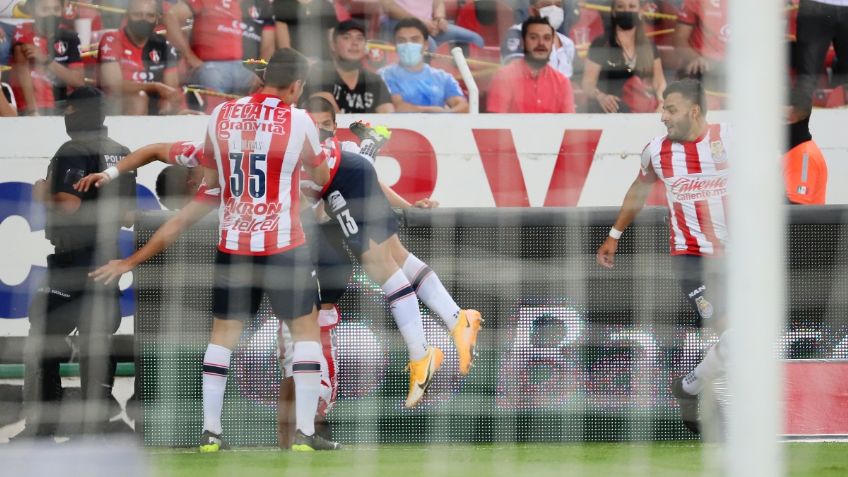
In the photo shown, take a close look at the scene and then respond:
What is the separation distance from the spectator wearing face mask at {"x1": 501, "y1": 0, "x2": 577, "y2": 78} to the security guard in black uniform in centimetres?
210

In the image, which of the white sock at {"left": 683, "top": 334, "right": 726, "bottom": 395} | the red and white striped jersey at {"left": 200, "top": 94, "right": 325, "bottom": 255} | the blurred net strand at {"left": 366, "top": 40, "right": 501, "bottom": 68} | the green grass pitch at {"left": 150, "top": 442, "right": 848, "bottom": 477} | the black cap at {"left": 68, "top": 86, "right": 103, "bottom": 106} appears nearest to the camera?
the green grass pitch at {"left": 150, "top": 442, "right": 848, "bottom": 477}

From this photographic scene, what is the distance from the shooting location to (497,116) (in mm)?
7051

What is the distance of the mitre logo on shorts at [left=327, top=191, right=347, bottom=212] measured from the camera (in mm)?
5414

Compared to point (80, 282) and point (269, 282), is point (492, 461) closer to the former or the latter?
point (269, 282)

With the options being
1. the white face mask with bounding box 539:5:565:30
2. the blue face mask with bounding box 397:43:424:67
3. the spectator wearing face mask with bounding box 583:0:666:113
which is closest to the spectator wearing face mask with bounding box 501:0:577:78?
the white face mask with bounding box 539:5:565:30

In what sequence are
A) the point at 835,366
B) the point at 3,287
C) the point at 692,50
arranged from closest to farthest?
the point at 835,366 → the point at 692,50 → the point at 3,287

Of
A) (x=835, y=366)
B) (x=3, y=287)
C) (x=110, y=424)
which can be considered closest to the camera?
(x=835, y=366)

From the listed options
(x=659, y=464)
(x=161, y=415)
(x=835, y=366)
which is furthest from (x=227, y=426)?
(x=835, y=366)

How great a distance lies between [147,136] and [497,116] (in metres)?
1.85

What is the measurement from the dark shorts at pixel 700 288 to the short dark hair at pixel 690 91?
659 mm

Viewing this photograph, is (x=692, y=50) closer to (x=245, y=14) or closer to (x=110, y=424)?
(x=245, y=14)

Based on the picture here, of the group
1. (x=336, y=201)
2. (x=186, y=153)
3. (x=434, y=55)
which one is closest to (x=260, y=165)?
(x=186, y=153)

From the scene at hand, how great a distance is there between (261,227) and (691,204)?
70.5 inches

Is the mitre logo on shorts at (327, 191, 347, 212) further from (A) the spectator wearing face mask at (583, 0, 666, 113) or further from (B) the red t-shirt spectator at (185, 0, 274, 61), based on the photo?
(A) the spectator wearing face mask at (583, 0, 666, 113)
